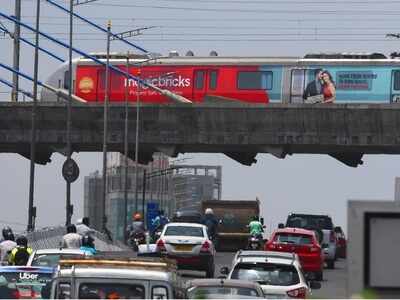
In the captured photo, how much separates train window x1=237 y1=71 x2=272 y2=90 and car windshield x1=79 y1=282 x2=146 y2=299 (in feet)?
160

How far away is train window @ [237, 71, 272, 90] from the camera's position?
59.7 m

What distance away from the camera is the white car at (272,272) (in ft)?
72.2

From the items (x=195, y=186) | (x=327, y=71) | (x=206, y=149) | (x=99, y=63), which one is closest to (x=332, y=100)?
(x=327, y=71)

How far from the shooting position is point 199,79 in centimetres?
6072

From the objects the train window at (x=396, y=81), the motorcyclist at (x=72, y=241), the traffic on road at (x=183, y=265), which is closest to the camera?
the traffic on road at (x=183, y=265)

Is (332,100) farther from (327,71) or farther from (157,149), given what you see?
(157,149)

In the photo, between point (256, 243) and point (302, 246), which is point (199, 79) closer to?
point (256, 243)

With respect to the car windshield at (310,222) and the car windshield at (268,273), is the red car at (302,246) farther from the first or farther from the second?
the car windshield at (268,273)

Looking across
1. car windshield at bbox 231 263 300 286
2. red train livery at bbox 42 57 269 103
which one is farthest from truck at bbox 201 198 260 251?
car windshield at bbox 231 263 300 286

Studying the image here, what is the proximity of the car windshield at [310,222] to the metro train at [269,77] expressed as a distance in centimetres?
1027

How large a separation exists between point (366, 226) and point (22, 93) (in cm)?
5313

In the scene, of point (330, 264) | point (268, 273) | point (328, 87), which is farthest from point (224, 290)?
point (328, 87)

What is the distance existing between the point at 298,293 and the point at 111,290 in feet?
36.3

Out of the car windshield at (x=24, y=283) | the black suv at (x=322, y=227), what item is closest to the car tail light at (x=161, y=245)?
the black suv at (x=322, y=227)
